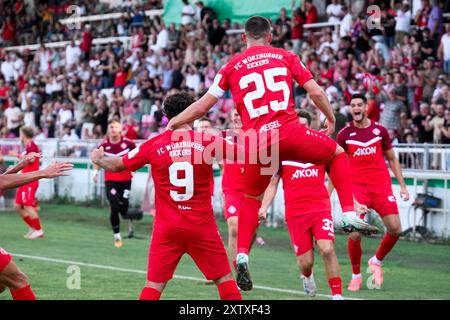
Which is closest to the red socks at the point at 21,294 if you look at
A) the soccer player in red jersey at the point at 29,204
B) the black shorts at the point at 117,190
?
the black shorts at the point at 117,190

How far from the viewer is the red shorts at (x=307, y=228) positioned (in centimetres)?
1221

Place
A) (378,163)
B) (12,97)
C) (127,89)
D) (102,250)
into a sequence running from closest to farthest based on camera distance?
(378,163), (102,250), (127,89), (12,97)

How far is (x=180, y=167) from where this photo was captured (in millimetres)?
9727

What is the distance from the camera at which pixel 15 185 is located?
953cm

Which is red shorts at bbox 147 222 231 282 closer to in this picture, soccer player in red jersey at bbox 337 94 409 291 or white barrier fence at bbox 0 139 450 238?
soccer player in red jersey at bbox 337 94 409 291

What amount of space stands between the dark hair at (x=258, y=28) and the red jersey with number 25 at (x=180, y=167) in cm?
134

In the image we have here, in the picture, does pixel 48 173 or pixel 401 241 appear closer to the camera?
pixel 48 173

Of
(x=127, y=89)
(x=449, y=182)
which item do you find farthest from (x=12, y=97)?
(x=449, y=182)

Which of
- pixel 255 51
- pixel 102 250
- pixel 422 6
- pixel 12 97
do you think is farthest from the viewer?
pixel 12 97

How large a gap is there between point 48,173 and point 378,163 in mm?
6572

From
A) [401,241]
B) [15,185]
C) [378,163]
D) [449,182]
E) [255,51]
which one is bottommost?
[401,241]

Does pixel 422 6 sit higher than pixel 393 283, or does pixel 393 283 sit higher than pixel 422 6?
pixel 422 6
